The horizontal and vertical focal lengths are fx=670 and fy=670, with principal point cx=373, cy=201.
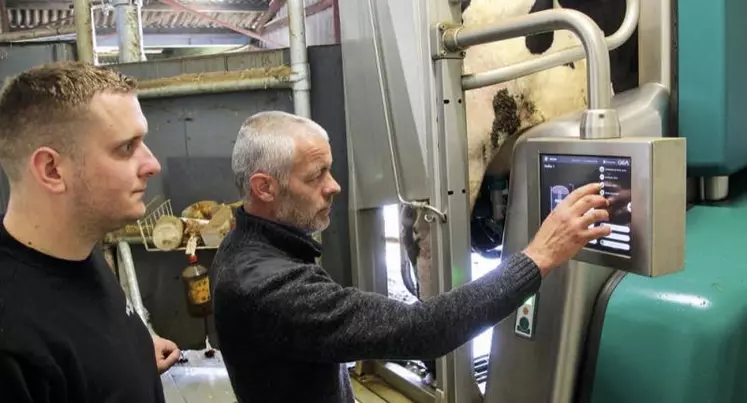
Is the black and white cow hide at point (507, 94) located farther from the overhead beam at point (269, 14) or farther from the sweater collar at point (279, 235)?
the overhead beam at point (269, 14)

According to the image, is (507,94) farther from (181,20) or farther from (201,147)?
(181,20)

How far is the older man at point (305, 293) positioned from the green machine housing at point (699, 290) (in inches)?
9.6

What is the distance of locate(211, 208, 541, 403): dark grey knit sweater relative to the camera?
3.71 ft

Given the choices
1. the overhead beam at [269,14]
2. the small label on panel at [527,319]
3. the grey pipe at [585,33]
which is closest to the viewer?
the grey pipe at [585,33]

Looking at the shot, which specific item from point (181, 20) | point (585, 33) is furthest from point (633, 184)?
point (181, 20)

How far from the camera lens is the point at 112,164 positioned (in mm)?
966

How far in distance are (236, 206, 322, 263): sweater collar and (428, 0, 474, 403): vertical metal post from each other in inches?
22.6

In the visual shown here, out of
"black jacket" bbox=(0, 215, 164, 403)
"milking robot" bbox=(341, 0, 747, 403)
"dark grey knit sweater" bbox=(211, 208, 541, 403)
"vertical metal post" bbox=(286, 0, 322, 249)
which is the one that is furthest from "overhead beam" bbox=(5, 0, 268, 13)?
"black jacket" bbox=(0, 215, 164, 403)

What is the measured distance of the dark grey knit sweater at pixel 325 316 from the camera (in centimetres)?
113

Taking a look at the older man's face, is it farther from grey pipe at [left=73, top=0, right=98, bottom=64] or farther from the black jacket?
grey pipe at [left=73, top=0, right=98, bottom=64]

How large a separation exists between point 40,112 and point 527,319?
1.02m

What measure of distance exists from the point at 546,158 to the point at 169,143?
1889 mm

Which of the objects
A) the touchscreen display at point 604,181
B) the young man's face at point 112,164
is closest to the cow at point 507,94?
the touchscreen display at point 604,181

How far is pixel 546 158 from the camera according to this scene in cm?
118
